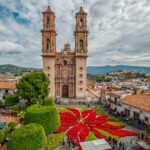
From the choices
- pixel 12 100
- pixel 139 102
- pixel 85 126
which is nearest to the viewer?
pixel 85 126

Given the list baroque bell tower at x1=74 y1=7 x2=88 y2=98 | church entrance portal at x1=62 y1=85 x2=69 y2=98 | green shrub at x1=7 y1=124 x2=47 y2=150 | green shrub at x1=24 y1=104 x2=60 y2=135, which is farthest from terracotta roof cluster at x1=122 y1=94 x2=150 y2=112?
church entrance portal at x1=62 y1=85 x2=69 y2=98

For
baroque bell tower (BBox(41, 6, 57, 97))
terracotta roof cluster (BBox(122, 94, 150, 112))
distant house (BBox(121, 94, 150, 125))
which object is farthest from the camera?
baroque bell tower (BBox(41, 6, 57, 97))

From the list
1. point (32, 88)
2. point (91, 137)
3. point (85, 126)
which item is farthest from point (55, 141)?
point (32, 88)

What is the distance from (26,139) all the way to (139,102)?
2023cm

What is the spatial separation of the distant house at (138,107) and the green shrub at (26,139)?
1639cm

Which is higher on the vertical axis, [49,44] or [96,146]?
[49,44]

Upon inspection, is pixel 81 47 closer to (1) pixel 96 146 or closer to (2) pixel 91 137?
(2) pixel 91 137

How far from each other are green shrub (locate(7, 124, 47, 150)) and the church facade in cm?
3265

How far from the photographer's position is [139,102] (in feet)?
94.2

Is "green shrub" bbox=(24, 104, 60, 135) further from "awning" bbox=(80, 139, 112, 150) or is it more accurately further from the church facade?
the church facade

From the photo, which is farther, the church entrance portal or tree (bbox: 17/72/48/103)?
the church entrance portal

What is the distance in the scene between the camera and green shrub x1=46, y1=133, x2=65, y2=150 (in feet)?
65.5

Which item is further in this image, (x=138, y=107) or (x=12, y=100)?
(x=12, y=100)

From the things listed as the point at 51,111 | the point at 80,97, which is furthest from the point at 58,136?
the point at 80,97
